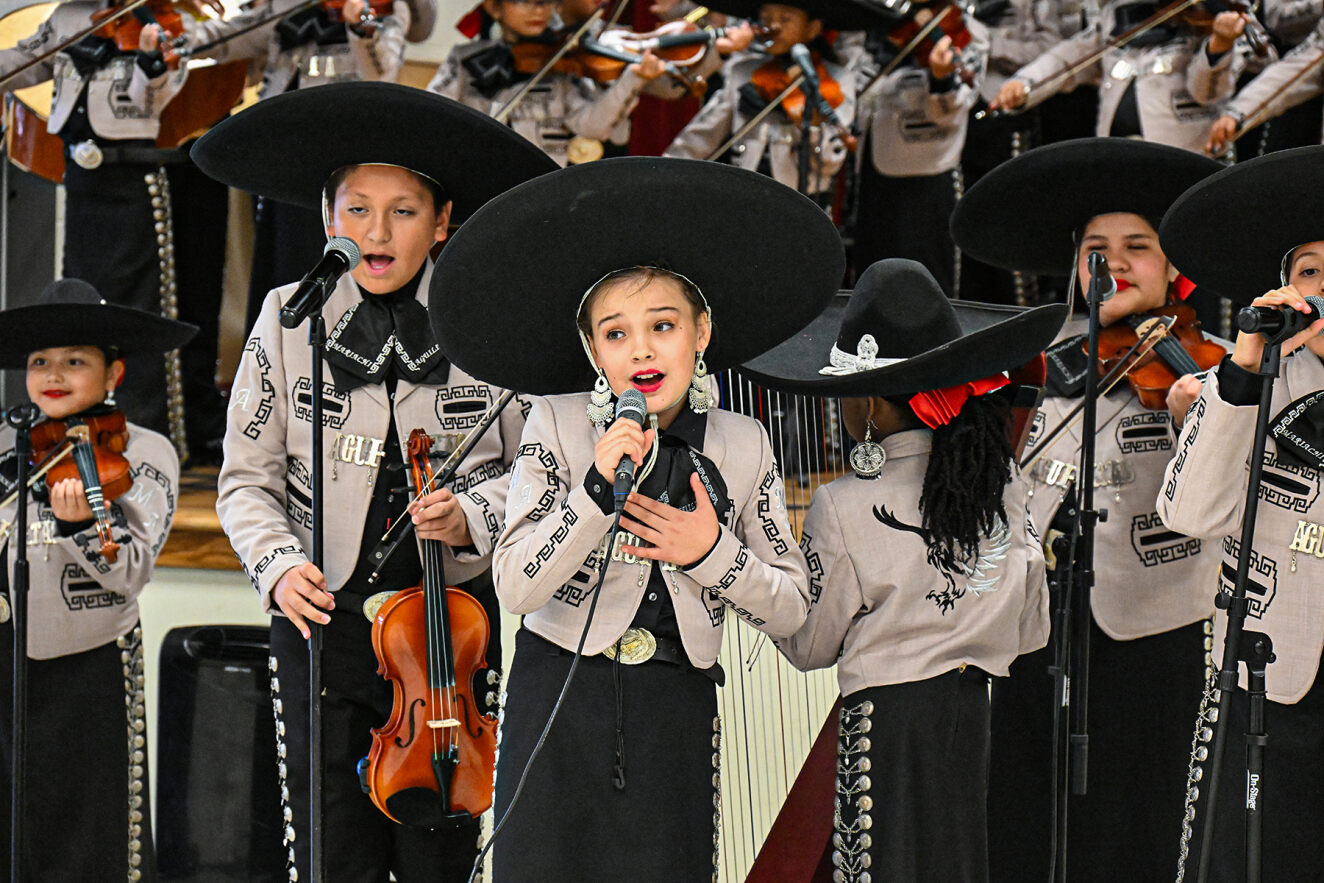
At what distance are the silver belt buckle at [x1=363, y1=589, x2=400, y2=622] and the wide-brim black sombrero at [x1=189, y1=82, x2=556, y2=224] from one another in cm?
80

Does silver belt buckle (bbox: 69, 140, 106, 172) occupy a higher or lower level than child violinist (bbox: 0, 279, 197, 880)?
higher

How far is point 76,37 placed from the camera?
502cm

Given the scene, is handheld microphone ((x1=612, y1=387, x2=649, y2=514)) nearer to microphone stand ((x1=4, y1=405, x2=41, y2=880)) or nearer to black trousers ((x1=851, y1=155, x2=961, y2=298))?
microphone stand ((x1=4, y1=405, x2=41, y2=880))

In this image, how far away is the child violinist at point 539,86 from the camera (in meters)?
5.36

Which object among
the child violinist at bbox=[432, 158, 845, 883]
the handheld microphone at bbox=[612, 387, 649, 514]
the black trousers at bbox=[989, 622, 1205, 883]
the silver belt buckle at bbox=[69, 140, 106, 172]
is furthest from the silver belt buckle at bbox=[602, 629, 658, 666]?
Result: the silver belt buckle at bbox=[69, 140, 106, 172]

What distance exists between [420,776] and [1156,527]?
160 cm

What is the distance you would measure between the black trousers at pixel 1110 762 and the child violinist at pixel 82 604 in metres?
2.06

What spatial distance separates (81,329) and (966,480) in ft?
7.34

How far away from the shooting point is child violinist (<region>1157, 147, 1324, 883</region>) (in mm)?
2619

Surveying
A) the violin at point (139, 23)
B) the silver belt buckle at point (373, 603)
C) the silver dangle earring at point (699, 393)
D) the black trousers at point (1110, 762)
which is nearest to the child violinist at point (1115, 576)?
the black trousers at point (1110, 762)

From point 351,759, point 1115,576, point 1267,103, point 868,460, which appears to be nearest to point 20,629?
point 351,759

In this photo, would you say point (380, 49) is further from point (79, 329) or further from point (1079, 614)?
point (1079, 614)

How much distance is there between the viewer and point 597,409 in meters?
2.44

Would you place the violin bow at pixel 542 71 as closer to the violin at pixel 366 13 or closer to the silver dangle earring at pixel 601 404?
the violin at pixel 366 13
